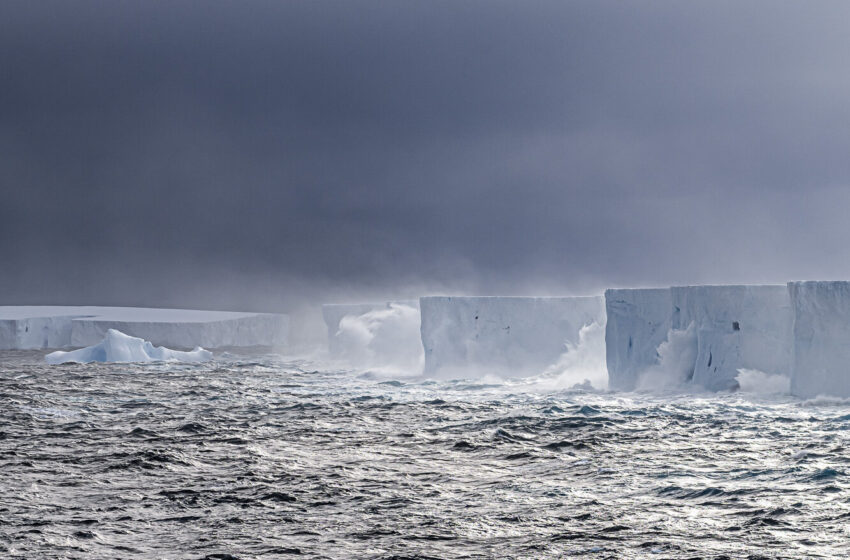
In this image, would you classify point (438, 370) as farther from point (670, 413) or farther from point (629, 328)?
point (670, 413)

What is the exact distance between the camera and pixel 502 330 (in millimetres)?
21578

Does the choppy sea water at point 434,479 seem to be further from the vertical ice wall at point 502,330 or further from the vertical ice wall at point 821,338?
the vertical ice wall at point 502,330

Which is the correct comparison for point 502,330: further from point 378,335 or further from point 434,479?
point 434,479

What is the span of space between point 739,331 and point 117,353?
23.0m

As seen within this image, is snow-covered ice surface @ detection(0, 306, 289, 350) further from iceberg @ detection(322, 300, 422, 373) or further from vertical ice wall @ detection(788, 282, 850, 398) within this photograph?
vertical ice wall @ detection(788, 282, 850, 398)

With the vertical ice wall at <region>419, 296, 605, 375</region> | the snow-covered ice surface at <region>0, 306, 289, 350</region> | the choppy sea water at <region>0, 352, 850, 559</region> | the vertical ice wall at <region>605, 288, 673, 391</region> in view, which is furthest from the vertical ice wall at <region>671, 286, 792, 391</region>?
the snow-covered ice surface at <region>0, 306, 289, 350</region>

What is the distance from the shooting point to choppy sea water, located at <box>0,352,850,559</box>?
621 cm

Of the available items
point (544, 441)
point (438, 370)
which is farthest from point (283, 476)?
point (438, 370)

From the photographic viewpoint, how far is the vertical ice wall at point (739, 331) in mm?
14883

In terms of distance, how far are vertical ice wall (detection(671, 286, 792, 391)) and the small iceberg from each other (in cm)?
2160

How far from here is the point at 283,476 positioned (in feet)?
29.2

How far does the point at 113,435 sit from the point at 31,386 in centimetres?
1148

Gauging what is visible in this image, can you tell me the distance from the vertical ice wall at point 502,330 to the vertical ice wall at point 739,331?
5.43 metres

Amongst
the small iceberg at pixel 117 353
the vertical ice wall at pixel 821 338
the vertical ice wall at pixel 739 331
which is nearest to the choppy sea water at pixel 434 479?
the vertical ice wall at pixel 821 338
